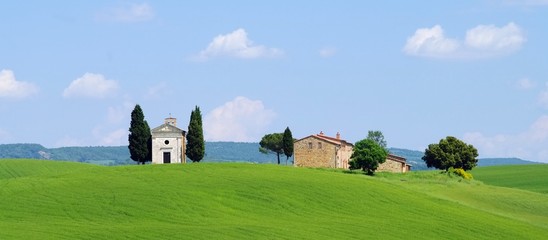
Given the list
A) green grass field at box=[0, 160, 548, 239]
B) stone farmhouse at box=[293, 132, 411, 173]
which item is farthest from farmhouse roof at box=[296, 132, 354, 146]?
green grass field at box=[0, 160, 548, 239]

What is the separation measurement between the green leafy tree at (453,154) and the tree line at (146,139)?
33.6 meters

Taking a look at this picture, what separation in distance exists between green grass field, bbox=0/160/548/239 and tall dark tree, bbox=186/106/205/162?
752 inches

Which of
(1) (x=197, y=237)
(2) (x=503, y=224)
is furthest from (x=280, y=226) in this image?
(2) (x=503, y=224)

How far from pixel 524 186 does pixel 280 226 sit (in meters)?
67.6

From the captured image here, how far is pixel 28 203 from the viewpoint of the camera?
Result: 60562 mm

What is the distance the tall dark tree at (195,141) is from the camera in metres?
101

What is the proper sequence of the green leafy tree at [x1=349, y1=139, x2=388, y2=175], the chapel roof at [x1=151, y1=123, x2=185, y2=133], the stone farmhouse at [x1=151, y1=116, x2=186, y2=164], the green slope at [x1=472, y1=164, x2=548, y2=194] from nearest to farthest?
the green leafy tree at [x1=349, y1=139, x2=388, y2=175], the stone farmhouse at [x1=151, y1=116, x2=186, y2=164], the chapel roof at [x1=151, y1=123, x2=185, y2=133], the green slope at [x1=472, y1=164, x2=548, y2=194]

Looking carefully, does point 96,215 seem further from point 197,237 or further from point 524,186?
point 524,186

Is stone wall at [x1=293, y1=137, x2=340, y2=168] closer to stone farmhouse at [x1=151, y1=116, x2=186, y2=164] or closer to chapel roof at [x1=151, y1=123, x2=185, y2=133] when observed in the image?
stone farmhouse at [x1=151, y1=116, x2=186, y2=164]

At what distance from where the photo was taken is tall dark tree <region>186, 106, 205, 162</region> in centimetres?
10112

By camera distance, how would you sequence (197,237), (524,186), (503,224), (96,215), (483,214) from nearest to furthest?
(197,237) → (96,215) → (503,224) → (483,214) → (524,186)

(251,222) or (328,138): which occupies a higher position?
(328,138)

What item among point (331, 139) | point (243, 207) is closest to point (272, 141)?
point (331, 139)

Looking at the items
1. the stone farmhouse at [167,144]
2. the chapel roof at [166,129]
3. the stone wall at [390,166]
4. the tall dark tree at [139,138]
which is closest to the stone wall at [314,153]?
the stone wall at [390,166]
